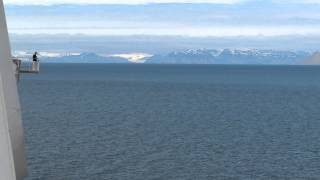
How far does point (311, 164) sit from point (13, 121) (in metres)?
48.9

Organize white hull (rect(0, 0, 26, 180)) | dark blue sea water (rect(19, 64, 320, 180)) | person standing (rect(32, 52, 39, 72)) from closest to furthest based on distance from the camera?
white hull (rect(0, 0, 26, 180)), person standing (rect(32, 52, 39, 72)), dark blue sea water (rect(19, 64, 320, 180))

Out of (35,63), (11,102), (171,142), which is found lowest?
(171,142)

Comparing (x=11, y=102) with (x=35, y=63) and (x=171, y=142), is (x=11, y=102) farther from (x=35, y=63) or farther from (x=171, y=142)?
(x=171, y=142)

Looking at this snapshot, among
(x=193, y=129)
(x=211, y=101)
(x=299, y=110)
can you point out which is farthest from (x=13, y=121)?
(x=211, y=101)

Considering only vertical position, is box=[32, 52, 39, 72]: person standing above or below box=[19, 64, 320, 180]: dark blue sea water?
above

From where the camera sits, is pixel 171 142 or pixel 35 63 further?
pixel 171 142

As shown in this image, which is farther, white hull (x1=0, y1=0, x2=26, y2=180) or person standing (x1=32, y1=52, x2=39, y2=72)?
person standing (x1=32, y1=52, x2=39, y2=72)

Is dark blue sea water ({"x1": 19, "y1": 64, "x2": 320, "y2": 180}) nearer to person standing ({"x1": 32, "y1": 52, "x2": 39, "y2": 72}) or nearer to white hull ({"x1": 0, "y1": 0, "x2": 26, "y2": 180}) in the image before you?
person standing ({"x1": 32, "y1": 52, "x2": 39, "y2": 72})

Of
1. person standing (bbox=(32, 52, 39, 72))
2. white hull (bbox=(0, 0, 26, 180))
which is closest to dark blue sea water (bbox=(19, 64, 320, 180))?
person standing (bbox=(32, 52, 39, 72))

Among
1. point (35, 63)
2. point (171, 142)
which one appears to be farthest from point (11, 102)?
point (171, 142)

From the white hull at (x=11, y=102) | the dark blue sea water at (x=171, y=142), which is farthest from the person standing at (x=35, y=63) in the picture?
the dark blue sea water at (x=171, y=142)

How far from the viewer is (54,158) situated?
2149 inches

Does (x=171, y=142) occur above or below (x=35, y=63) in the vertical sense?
below

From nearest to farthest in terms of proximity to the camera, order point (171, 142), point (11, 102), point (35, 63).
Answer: point (11, 102) → point (35, 63) → point (171, 142)
